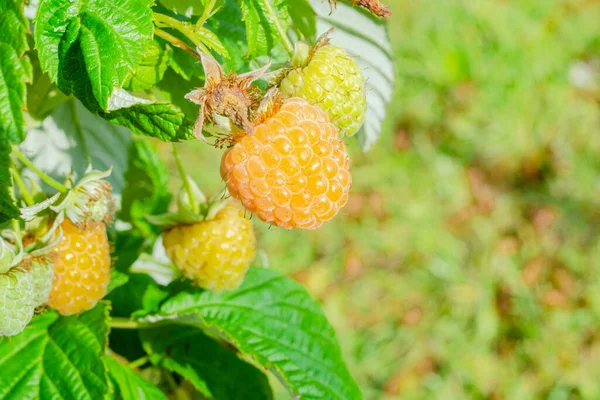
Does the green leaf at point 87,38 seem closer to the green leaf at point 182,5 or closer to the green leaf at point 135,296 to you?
the green leaf at point 182,5

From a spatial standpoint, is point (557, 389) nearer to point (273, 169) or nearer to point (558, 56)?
point (558, 56)

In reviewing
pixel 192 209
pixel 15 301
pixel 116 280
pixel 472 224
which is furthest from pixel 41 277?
pixel 472 224

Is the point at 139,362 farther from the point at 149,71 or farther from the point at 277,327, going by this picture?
the point at 149,71

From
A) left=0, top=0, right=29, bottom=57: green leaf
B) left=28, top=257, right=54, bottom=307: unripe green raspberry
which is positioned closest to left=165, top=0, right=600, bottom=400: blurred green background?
left=28, top=257, right=54, bottom=307: unripe green raspberry

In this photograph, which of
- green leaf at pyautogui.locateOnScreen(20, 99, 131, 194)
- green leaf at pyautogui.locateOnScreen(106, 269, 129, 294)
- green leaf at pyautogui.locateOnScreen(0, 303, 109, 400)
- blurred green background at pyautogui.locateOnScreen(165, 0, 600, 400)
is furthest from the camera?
blurred green background at pyautogui.locateOnScreen(165, 0, 600, 400)

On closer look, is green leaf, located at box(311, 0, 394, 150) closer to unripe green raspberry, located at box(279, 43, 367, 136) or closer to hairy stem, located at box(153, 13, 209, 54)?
unripe green raspberry, located at box(279, 43, 367, 136)
